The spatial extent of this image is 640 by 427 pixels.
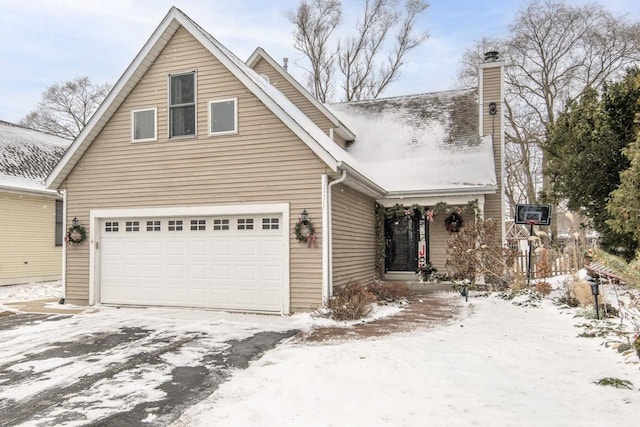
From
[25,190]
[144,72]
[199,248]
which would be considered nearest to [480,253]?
[199,248]

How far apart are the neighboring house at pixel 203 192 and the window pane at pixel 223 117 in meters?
0.02

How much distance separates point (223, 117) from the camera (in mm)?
9742

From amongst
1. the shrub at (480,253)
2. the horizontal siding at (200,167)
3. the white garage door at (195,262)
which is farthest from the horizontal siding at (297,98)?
the white garage door at (195,262)

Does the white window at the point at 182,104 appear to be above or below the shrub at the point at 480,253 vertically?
above

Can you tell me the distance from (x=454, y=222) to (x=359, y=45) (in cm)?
1853

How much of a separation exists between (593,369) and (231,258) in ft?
21.9

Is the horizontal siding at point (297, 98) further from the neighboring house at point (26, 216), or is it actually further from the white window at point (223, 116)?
the neighboring house at point (26, 216)

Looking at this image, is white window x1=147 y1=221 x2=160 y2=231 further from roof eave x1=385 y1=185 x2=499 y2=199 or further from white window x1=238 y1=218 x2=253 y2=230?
roof eave x1=385 y1=185 x2=499 y2=199

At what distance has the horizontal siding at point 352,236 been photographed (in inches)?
381

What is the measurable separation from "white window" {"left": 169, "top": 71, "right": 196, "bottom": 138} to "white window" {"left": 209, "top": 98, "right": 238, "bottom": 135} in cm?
44

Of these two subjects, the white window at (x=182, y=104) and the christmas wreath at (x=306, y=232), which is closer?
the christmas wreath at (x=306, y=232)

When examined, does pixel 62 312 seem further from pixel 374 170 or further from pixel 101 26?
pixel 101 26

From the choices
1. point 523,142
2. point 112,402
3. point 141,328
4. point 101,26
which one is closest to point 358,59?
point 523,142

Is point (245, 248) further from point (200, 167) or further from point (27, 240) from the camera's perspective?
point (27, 240)
